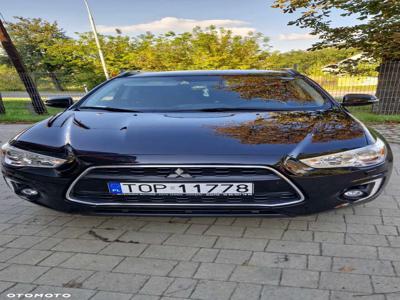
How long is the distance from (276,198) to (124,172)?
0.95 m

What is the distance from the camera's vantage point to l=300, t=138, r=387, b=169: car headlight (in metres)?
2.19

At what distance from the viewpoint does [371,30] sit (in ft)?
30.1

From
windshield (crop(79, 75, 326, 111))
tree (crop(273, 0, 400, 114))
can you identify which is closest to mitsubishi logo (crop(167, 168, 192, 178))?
windshield (crop(79, 75, 326, 111))

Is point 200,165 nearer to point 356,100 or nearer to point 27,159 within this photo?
point 27,159

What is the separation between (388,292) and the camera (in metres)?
1.90

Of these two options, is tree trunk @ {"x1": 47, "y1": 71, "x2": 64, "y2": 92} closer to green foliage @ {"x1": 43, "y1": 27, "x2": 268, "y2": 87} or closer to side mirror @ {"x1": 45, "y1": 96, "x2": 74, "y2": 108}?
green foliage @ {"x1": 43, "y1": 27, "x2": 268, "y2": 87}

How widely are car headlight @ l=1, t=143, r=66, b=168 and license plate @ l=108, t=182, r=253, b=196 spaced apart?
1.35 feet

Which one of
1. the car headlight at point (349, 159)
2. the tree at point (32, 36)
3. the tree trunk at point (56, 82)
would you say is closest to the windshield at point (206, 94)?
the car headlight at point (349, 159)

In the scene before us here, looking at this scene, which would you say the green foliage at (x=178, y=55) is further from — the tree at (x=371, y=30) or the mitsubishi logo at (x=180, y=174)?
the mitsubishi logo at (x=180, y=174)

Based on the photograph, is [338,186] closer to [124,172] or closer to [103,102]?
[124,172]

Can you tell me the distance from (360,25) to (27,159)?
30.2ft

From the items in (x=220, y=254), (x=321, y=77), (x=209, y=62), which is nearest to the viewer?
(x=220, y=254)

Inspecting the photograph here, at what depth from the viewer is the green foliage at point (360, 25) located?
342 inches

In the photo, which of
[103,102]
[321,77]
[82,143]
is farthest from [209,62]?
[82,143]
